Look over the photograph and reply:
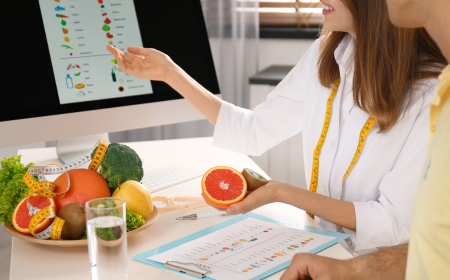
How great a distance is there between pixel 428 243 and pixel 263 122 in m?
0.98

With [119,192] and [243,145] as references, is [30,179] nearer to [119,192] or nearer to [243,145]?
[119,192]

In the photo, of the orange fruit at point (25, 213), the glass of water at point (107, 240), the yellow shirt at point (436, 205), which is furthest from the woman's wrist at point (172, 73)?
the yellow shirt at point (436, 205)

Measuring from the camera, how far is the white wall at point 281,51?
292 cm

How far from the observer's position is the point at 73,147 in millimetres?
1474

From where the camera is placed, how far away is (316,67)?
4.81 feet

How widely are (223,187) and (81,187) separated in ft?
1.02

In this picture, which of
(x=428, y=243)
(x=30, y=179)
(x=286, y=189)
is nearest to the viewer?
(x=428, y=243)

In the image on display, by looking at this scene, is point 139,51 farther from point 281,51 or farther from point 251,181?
point 281,51

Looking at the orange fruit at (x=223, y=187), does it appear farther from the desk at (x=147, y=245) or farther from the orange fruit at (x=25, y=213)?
the orange fruit at (x=25, y=213)

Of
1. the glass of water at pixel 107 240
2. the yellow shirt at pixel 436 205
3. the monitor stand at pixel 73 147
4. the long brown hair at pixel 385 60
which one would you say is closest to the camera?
the yellow shirt at pixel 436 205

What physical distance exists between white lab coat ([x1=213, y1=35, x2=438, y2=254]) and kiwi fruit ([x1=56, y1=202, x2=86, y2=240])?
0.64 metres

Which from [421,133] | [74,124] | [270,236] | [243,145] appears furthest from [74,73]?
[421,133]

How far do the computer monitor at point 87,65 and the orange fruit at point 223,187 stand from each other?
16.4 inches

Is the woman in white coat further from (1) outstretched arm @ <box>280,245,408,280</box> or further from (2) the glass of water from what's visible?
(2) the glass of water
